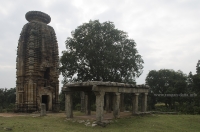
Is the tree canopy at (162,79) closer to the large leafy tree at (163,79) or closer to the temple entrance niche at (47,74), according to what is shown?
the large leafy tree at (163,79)

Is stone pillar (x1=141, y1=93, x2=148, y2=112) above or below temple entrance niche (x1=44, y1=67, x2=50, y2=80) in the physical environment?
below

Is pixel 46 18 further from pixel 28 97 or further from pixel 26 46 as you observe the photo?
pixel 28 97

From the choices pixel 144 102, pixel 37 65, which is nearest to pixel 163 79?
pixel 144 102

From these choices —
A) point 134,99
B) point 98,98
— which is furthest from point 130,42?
point 98,98

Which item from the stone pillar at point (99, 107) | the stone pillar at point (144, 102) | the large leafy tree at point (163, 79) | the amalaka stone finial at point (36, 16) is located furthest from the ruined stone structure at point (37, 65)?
the large leafy tree at point (163, 79)

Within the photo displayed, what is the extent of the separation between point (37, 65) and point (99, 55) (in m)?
8.22

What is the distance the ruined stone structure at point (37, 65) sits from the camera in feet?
78.7

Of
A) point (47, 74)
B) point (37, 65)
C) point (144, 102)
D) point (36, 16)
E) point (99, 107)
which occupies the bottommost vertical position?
point (144, 102)

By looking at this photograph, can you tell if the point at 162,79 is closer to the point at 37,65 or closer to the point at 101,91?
the point at 37,65

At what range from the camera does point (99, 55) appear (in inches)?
930

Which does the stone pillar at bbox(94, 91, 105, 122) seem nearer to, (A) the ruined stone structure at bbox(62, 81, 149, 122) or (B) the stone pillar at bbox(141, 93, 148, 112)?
(A) the ruined stone structure at bbox(62, 81, 149, 122)

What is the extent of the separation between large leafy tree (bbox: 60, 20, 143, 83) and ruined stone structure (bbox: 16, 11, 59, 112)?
2.16 metres

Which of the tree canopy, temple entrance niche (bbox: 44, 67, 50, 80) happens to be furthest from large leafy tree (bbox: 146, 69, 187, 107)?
temple entrance niche (bbox: 44, 67, 50, 80)

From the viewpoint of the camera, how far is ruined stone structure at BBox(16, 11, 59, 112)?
2400 centimetres
